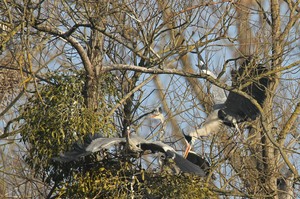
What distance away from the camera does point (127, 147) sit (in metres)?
6.17

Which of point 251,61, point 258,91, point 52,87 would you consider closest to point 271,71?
point 251,61

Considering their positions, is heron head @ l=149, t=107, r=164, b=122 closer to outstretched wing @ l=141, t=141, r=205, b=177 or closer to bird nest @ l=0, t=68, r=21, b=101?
outstretched wing @ l=141, t=141, r=205, b=177

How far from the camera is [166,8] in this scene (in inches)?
273

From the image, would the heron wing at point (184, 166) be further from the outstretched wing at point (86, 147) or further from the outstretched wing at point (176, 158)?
the outstretched wing at point (86, 147)

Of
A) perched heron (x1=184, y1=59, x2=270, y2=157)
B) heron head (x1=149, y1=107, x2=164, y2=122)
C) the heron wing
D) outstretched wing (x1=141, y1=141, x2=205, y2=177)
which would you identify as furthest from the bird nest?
the heron wing

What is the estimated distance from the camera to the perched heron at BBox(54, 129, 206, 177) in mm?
5984

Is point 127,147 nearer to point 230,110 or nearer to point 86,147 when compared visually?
point 86,147

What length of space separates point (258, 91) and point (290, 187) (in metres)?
1.60

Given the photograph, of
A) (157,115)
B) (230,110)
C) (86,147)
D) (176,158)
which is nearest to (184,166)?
(176,158)

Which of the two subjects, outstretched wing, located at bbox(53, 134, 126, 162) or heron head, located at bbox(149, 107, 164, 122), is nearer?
outstretched wing, located at bbox(53, 134, 126, 162)

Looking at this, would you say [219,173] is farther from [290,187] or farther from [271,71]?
[271,71]

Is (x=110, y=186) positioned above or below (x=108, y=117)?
below

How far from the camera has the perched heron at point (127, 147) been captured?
5.98 m

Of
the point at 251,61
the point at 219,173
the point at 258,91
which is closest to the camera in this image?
the point at 251,61
